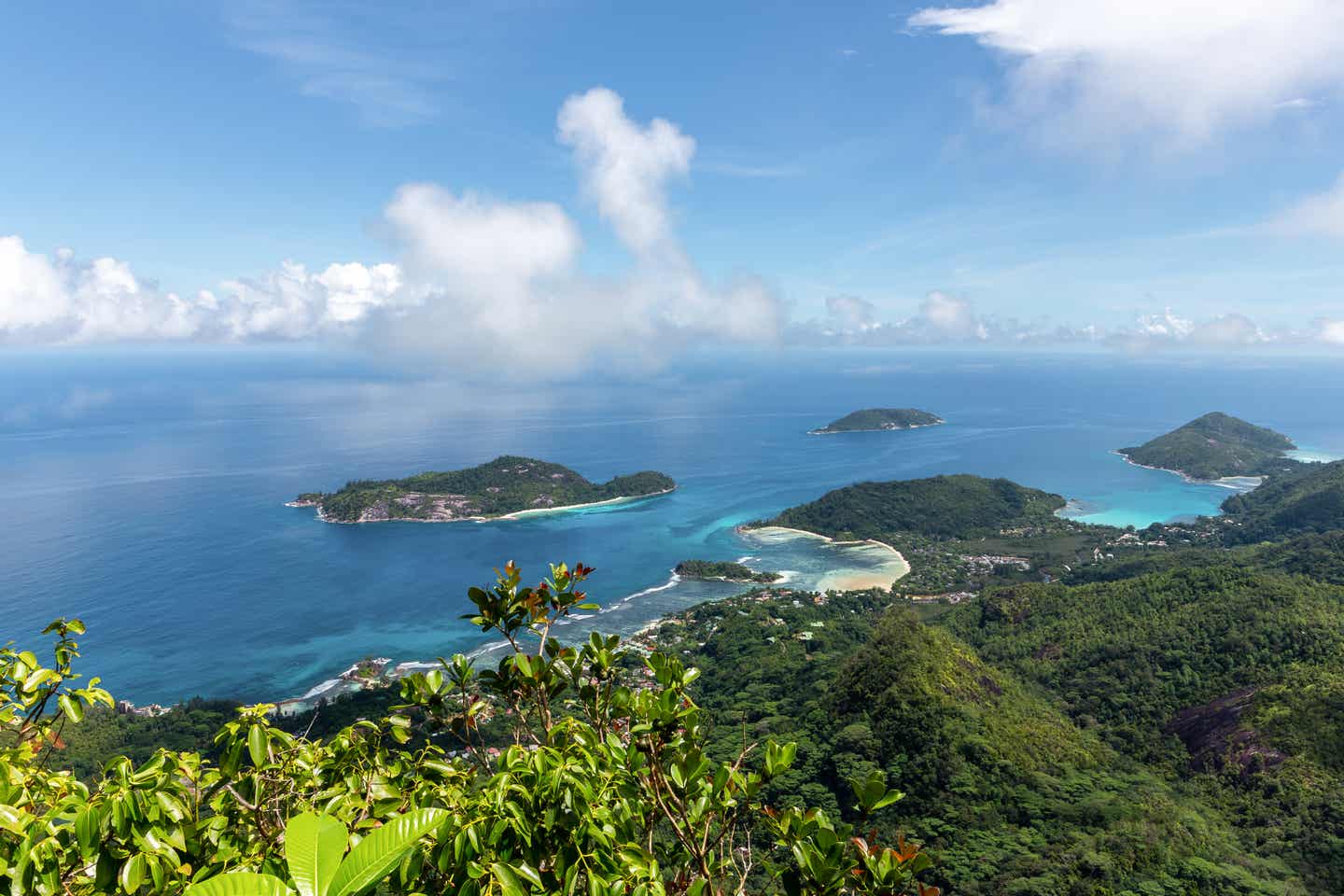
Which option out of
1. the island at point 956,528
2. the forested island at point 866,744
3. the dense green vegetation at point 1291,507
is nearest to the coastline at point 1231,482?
the dense green vegetation at point 1291,507

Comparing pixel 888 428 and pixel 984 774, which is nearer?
pixel 984 774

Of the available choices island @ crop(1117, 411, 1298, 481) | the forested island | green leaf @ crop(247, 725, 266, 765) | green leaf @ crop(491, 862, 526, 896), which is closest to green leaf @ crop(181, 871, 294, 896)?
the forested island

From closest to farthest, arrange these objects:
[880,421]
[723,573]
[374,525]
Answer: [723,573]
[374,525]
[880,421]

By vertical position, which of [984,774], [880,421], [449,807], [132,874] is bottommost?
[984,774]

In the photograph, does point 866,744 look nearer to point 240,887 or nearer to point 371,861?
point 371,861

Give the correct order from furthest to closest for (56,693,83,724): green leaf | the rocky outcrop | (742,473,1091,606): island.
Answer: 1. (742,473,1091,606): island
2. the rocky outcrop
3. (56,693,83,724): green leaf

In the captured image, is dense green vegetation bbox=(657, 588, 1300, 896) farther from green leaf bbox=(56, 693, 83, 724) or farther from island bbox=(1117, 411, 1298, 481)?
island bbox=(1117, 411, 1298, 481)

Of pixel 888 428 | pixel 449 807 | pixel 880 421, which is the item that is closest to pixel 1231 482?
pixel 888 428
